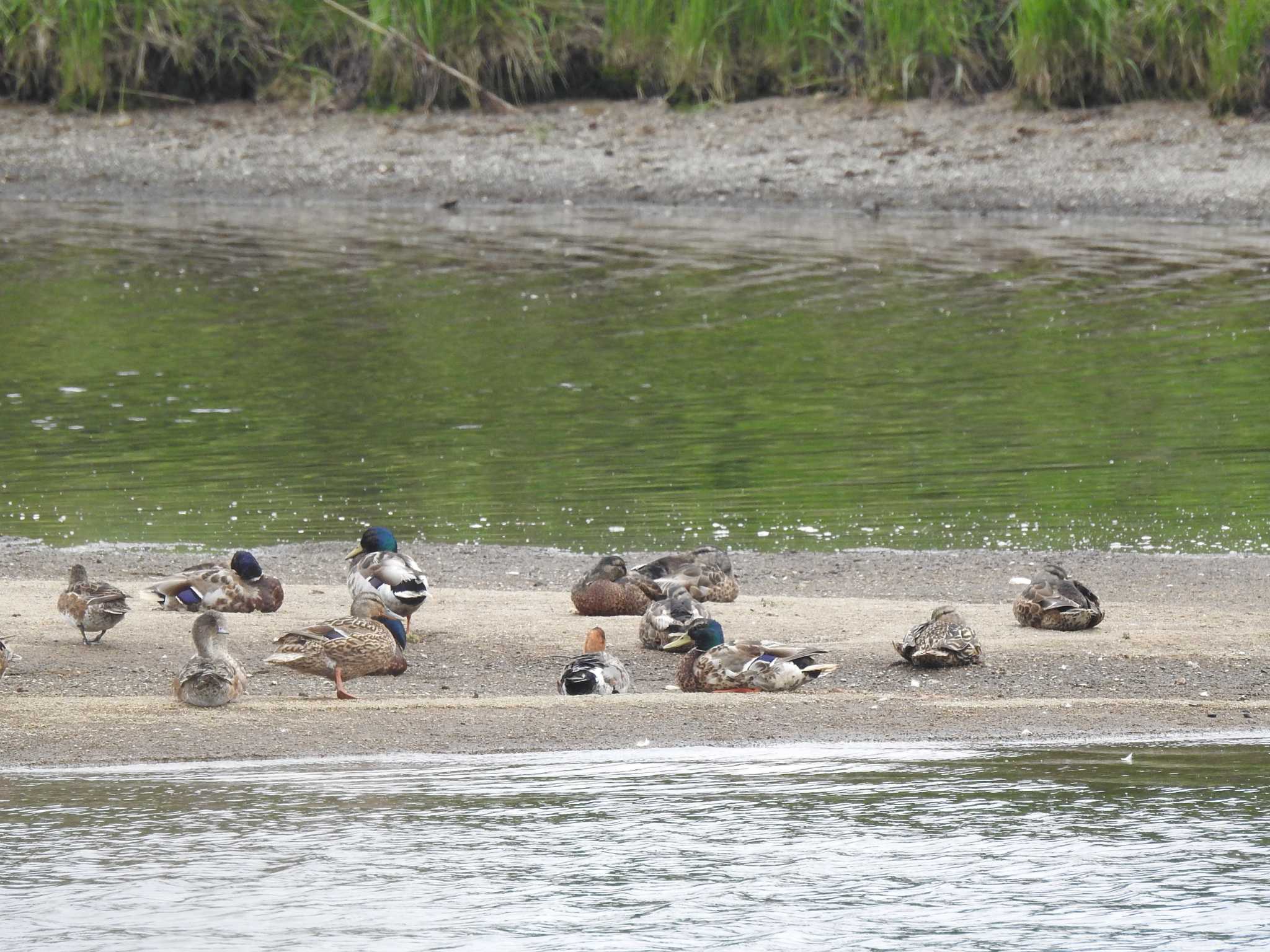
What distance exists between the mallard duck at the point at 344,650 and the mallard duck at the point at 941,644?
2271mm

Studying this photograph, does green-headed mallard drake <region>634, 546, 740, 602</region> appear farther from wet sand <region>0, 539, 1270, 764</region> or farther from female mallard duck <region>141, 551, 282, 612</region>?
female mallard duck <region>141, 551, 282, 612</region>

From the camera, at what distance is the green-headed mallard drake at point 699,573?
38.0 ft

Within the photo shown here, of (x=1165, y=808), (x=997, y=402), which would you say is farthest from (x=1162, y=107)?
(x=1165, y=808)

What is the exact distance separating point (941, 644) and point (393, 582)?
256 centimetres

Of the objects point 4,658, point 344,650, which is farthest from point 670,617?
point 4,658

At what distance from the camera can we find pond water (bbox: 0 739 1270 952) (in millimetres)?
6332

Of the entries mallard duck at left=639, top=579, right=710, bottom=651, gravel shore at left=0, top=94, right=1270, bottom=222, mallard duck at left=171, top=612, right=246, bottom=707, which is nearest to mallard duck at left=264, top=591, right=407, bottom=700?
mallard duck at left=171, top=612, right=246, bottom=707

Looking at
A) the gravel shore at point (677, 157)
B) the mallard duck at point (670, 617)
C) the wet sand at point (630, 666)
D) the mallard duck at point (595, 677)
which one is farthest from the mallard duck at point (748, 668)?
the gravel shore at point (677, 157)

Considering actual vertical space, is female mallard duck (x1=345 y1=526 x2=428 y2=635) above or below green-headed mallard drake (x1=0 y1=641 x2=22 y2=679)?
above

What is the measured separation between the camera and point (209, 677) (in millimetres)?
9000

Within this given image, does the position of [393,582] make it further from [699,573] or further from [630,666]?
[699,573]

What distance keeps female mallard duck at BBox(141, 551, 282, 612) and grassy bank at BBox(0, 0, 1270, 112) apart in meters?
22.7

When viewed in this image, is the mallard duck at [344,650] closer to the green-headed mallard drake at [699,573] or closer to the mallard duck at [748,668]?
the mallard duck at [748,668]

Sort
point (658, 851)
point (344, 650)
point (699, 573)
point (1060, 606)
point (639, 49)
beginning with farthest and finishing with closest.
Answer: point (639, 49) < point (699, 573) < point (1060, 606) < point (344, 650) < point (658, 851)
